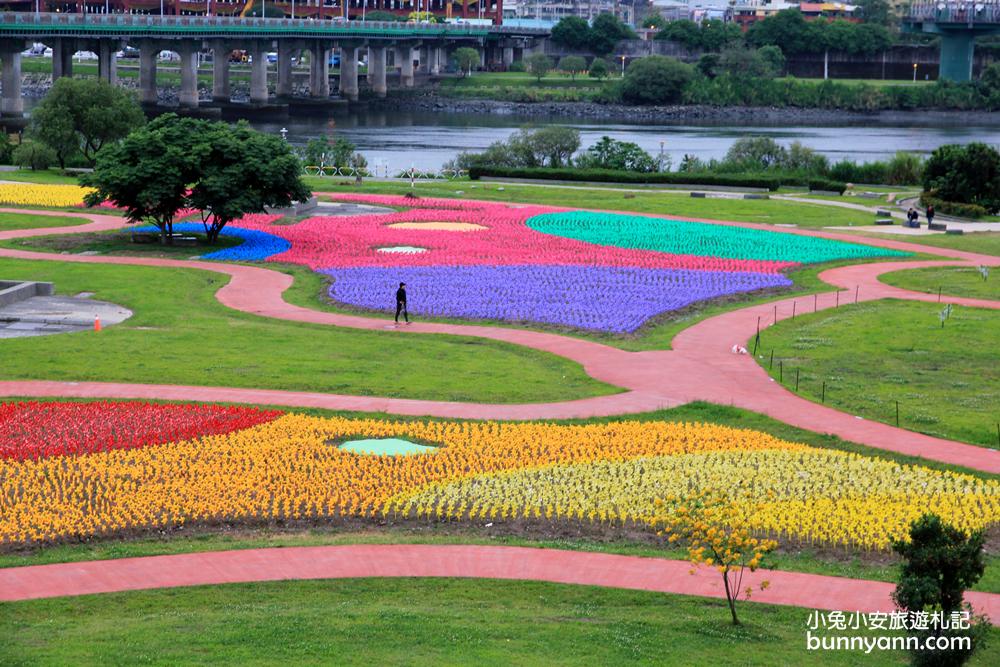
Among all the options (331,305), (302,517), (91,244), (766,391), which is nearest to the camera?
(302,517)

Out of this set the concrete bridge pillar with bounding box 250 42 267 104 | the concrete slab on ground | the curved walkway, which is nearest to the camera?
the curved walkway

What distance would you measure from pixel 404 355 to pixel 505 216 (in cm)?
3563

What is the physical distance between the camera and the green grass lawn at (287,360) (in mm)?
42500

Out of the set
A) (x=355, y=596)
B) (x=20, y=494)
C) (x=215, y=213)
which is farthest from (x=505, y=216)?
(x=355, y=596)

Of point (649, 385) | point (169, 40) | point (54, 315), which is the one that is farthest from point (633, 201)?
point (169, 40)

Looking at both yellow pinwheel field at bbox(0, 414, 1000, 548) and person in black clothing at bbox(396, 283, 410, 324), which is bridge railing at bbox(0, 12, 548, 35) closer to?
person in black clothing at bbox(396, 283, 410, 324)

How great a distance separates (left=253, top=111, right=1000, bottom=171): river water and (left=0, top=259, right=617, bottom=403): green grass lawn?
78.2m

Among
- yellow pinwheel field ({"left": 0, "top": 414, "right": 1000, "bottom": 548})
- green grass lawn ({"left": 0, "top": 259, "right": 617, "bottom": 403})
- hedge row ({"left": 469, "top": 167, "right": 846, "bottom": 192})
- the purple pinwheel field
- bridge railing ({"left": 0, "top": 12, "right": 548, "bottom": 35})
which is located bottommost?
yellow pinwheel field ({"left": 0, "top": 414, "right": 1000, "bottom": 548})

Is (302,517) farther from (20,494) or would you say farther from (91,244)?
(91,244)

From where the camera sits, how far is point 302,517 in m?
30.1

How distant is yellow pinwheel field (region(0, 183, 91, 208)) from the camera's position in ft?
274

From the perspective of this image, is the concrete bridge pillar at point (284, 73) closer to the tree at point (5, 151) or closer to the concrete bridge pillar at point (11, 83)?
the concrete bridge pillar at point (11, 83)

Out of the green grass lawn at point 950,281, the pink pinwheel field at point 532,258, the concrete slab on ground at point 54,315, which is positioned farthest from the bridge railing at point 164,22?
the green grass lawn at point 950,281

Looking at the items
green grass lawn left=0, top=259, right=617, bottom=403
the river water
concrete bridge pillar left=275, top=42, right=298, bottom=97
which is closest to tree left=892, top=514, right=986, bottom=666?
green grass lawn left=0, top=259, right=617, bottom=403
